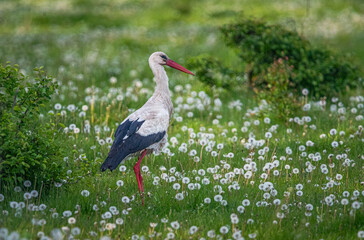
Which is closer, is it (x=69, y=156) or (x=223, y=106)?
(x=69, y=156)

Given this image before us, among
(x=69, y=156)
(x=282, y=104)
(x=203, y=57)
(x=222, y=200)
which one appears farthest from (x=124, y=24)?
(x=222, y=200)

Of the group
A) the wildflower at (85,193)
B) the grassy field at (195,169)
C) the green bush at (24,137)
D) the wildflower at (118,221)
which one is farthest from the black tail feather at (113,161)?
the wildflower at (118,221)

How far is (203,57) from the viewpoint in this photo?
1066cm

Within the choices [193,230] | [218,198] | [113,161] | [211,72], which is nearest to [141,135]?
[113,161]

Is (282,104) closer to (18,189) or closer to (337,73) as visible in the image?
(337,73)

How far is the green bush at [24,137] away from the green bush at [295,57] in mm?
5436

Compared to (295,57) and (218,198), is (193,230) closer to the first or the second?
(218,198)

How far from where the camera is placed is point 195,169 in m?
6.80

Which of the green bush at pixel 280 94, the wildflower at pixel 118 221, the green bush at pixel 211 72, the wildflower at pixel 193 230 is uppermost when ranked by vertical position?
the wildflower at pixel 193 230

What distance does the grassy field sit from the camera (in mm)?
4867

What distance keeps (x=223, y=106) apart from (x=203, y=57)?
Result: 4.12ft

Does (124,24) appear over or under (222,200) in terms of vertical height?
under

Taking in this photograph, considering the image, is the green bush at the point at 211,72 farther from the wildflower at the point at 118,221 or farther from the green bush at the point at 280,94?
the wildflower at the point at 118,221

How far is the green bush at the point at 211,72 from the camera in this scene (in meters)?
10.5
